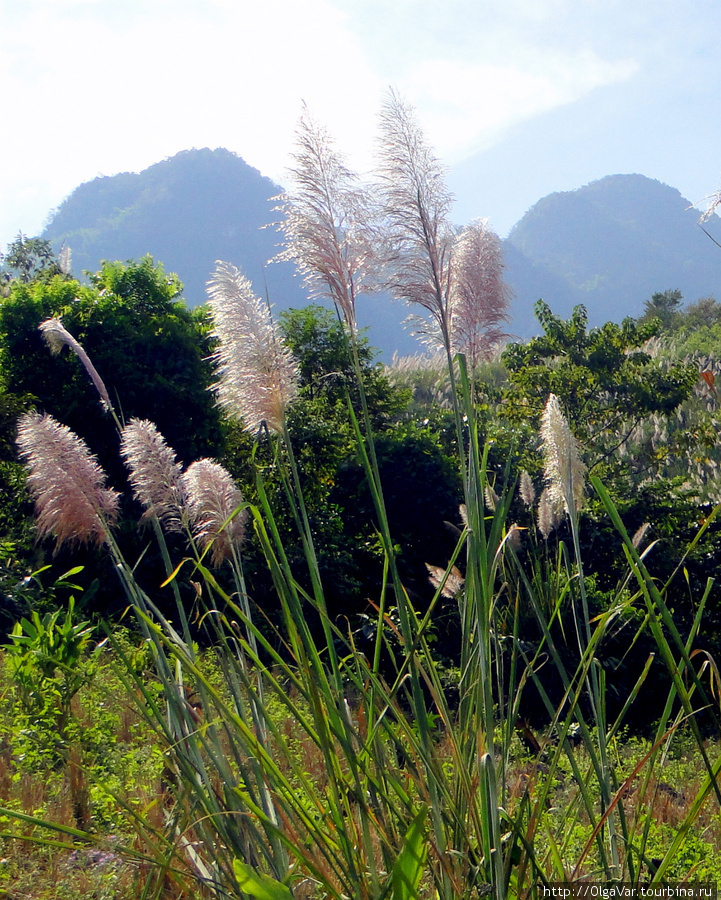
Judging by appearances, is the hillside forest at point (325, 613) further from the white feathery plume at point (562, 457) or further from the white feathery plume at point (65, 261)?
the white feathery plume at point (65, 261)

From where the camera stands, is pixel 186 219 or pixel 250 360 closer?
pixel 250 360

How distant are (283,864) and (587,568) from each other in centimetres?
633

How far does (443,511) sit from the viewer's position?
686cm

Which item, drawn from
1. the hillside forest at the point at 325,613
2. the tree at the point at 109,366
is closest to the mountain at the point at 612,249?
the hillside forest at the point at 325,613

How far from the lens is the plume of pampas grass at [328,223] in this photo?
155 cm

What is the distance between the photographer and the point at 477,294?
5.63ft

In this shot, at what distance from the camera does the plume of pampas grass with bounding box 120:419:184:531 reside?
161cm

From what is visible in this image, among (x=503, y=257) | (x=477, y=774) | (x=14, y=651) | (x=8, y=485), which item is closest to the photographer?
(x=477, y=774)

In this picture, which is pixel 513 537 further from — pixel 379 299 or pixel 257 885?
pixel 379 299

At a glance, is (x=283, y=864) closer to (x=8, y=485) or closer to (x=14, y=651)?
(x=14, y=651)

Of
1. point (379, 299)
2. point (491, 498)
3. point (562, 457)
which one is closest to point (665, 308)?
point (491, 498)

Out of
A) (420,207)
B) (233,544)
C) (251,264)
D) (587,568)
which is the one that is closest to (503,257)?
(420,207)

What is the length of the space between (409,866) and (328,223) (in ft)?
4.19

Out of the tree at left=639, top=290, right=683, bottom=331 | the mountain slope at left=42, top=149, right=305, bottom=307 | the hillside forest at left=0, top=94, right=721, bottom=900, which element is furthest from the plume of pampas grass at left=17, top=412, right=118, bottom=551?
the mountain slope at left=42, top=149, right=305, bottom=307
